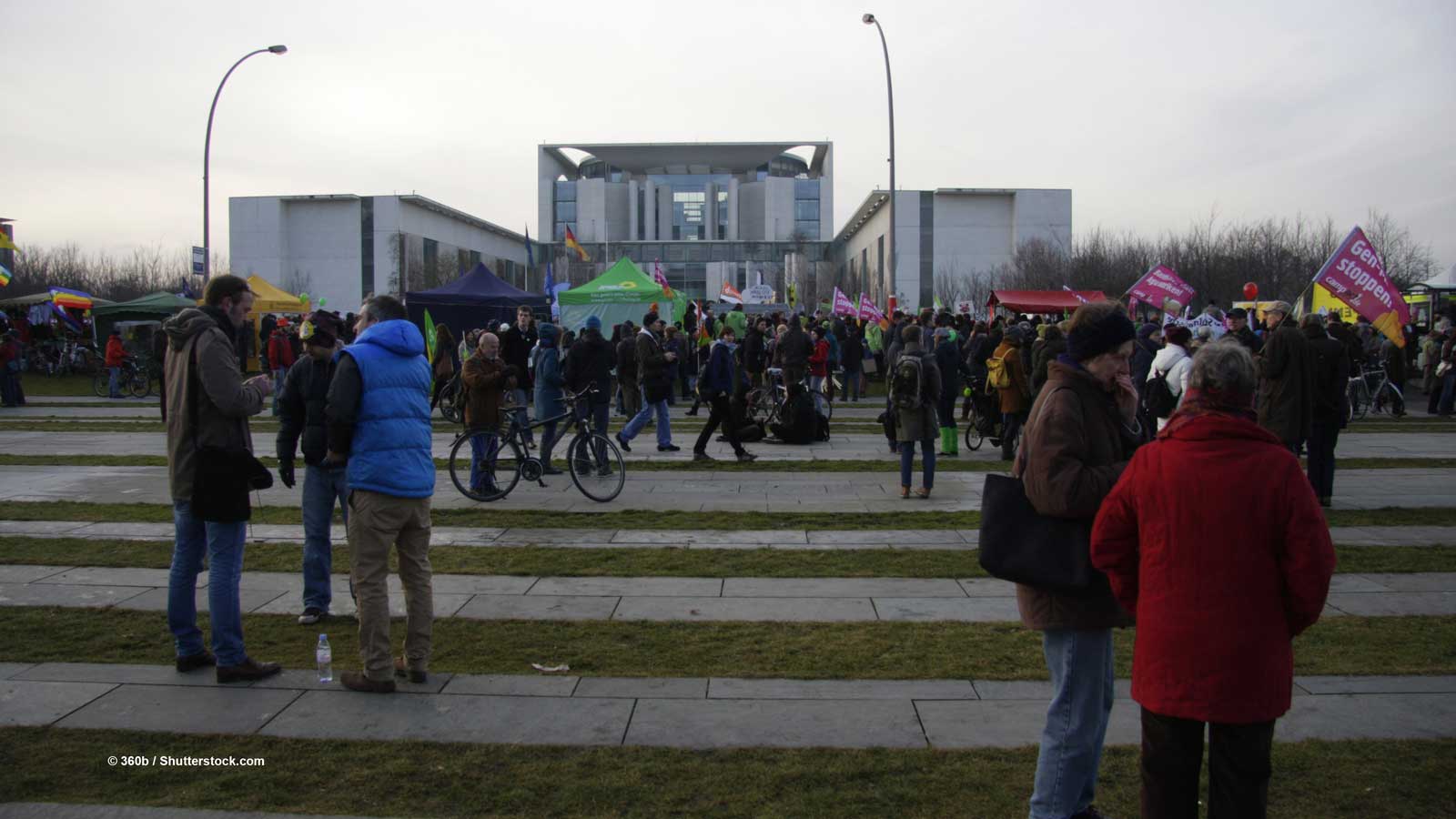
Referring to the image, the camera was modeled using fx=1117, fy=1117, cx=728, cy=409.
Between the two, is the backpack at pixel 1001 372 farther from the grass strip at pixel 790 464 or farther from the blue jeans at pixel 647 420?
the blue jeans at pixel 647 420

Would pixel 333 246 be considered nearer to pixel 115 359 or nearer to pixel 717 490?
pixel 115 359

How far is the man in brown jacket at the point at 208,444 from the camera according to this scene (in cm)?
536

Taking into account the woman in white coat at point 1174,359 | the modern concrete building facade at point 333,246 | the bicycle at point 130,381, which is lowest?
the bicycle at point 130,381

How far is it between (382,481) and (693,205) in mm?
119669

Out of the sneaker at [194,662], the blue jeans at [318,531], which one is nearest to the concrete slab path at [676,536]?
the blue jeans at [318,531]

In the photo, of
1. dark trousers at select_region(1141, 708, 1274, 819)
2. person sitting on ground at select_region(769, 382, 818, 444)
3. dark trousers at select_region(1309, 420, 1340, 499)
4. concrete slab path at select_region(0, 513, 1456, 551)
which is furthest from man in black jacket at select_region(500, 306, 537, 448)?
dark trousers at select_region(1141, 708, 1274, 819)

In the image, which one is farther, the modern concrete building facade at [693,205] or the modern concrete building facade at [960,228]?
the modern concrete building facade at [693,205]

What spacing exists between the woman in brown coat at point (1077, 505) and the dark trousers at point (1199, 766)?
37cm

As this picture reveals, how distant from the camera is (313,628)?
654 centimetres

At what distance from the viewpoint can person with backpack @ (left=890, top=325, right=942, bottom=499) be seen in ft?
36.2

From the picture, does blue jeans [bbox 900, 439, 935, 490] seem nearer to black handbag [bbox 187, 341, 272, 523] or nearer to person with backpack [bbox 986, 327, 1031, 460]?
person with backpack [bbox 986, 327, 1031, 460]

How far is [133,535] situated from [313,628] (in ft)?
12.4

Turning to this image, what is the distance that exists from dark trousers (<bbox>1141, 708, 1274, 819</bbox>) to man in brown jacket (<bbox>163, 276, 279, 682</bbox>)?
4.22 metres

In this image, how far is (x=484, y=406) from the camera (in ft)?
36.4
